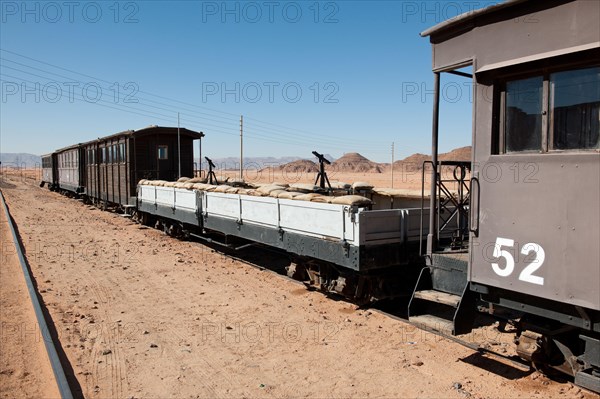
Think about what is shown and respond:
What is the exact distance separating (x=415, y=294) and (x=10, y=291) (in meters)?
6.57

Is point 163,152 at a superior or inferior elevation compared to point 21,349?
superior

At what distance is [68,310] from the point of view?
6.53 m

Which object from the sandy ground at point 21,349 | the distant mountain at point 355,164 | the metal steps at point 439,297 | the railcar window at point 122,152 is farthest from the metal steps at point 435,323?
the distant mountain at point 355,164

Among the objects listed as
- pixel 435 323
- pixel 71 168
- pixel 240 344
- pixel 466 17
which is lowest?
pixel 240 344

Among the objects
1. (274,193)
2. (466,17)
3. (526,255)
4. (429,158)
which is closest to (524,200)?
(526,255)

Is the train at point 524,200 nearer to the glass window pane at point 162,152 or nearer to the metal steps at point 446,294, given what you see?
the metal steps at point 446,294

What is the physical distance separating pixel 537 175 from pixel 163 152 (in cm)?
1542

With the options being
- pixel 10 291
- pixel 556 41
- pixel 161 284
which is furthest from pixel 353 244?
pixel 10 291

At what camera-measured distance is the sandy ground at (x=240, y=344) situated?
14.0 ft

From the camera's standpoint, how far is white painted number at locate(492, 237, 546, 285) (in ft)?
12.3

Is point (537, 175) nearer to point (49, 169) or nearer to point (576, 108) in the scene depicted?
point (576, 108)

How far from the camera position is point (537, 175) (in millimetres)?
3779

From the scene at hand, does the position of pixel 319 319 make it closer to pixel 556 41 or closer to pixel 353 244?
pixel 353 244

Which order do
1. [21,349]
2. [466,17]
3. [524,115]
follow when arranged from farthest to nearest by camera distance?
[21,349] < [466,17] < [524,115]
